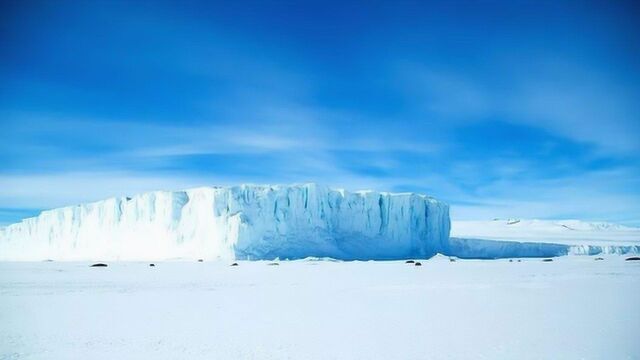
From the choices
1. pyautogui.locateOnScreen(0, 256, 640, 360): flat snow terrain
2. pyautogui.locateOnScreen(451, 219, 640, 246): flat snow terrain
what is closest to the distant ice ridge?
pyautogui.locateOnScreen(0, 256, 640, 360): flat snow terrain

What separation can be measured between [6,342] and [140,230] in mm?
30687

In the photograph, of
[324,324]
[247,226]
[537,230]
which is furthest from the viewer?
[537,230]

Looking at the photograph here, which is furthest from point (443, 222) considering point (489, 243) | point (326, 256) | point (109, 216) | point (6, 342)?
point (6, 342)

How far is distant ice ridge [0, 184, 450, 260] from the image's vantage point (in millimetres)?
31531

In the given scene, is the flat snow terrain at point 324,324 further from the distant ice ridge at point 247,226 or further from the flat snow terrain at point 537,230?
the flat snow terrain at point 537,230

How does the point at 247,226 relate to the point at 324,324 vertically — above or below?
above

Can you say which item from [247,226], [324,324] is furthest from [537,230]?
[324,324]

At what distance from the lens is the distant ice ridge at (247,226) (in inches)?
1241

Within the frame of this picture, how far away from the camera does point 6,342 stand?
577 cm

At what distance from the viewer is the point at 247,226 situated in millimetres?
30844

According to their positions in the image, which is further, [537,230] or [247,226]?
[537,230]

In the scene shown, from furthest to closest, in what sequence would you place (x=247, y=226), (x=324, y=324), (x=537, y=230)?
1. (x=537, y=230)
2. (x=247, y=226)
3. (x=324, y=324)

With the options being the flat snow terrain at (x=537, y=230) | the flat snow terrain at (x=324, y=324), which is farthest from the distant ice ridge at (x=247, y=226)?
the flat snow terrain at (x=537, y=230)

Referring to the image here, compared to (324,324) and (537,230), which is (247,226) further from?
(537,230)
